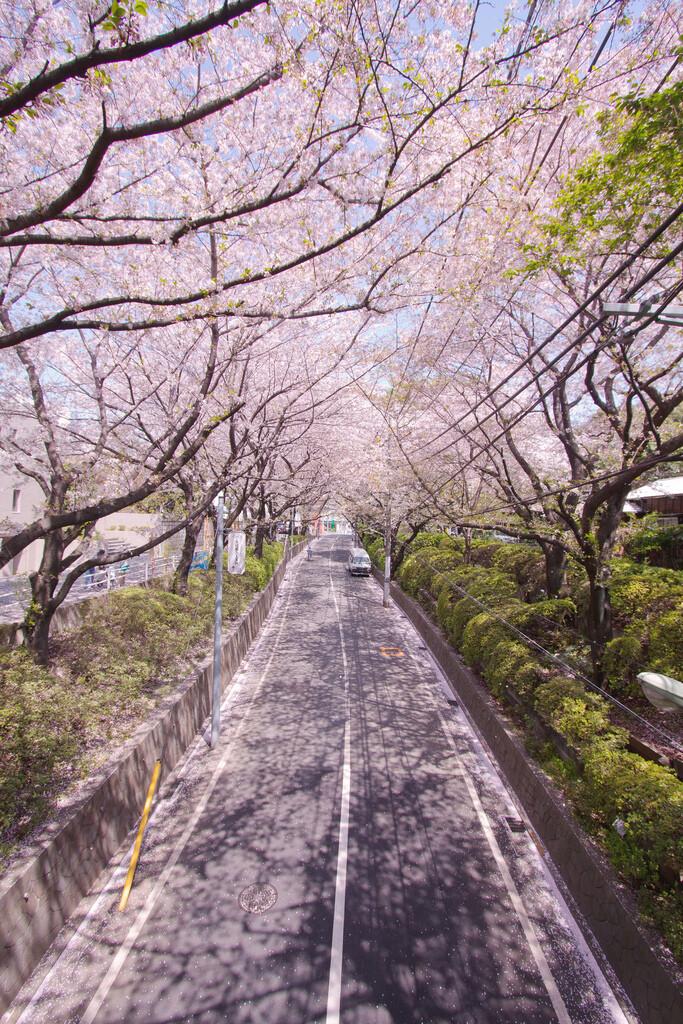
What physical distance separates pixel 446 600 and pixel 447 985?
1142 centimetres

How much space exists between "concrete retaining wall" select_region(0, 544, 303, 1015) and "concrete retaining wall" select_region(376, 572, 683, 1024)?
6100 mm

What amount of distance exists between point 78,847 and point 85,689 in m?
2.82

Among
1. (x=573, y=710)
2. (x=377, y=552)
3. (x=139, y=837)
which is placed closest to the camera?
(x=139, y=837)

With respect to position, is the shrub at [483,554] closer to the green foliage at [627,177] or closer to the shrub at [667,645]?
the shrub at [667,645]

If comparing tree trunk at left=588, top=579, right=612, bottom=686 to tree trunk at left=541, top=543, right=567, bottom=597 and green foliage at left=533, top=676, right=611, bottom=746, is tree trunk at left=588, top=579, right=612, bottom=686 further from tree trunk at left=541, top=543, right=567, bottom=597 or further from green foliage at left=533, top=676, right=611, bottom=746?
tree trunk at left=541, top=543, right=567, bottom=597

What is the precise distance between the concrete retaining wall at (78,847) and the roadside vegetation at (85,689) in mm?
302

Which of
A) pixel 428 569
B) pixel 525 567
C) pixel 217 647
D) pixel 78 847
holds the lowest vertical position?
pixel 78 847

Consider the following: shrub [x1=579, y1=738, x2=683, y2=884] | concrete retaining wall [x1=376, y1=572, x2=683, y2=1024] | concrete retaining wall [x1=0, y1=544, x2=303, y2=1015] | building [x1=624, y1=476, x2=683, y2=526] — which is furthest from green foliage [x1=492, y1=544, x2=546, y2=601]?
concrete retaining wall [x1=0, y1=544, x2=303, y2=1015]

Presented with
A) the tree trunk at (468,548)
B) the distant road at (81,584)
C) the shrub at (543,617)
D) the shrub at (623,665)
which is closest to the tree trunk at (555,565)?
the shrub at (543,617)

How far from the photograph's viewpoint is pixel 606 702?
7426mm

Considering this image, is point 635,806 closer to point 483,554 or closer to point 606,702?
point 606,702

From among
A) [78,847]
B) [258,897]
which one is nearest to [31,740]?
[78,847]

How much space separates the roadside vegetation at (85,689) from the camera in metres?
5.62

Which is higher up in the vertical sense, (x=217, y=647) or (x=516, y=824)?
(x=217, y=647)
